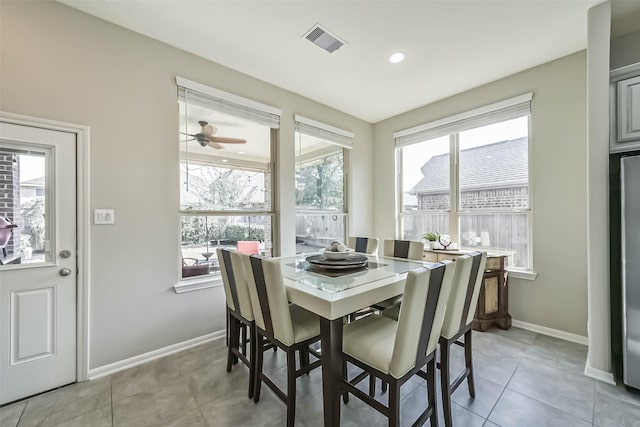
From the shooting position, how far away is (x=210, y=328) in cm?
265

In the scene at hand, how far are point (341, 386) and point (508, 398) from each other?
130 centimetres

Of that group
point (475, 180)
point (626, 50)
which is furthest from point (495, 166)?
point (626, 50)

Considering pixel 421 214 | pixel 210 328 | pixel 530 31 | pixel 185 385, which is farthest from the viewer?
pixel 421 214

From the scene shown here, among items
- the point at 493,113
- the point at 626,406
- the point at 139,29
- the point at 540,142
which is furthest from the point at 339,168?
the point at 626,406

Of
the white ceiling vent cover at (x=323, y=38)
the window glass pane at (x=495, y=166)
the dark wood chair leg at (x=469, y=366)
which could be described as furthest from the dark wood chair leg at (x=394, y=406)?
the window glass pane at (x=495, y=166)

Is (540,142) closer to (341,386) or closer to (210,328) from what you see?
(341,386)

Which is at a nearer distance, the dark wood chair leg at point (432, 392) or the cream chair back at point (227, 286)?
the dark wood chair leg at point (432, 392)

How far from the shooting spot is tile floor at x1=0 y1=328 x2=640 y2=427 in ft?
5.18

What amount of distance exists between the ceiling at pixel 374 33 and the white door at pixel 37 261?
1179 mm

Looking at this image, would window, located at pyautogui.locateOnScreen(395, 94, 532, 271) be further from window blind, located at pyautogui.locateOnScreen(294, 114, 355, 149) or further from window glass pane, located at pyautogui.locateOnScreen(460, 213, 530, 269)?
window blind, located at pyautogui.locateOnScreen(294, 114, 355, 149)

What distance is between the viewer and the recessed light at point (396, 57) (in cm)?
254

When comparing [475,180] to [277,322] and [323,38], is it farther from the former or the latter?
[277,322]

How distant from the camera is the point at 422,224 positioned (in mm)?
3838

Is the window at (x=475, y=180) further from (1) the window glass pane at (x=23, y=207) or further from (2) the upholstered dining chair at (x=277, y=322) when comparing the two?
(1) the window glass pane at (x=23, y=207)
